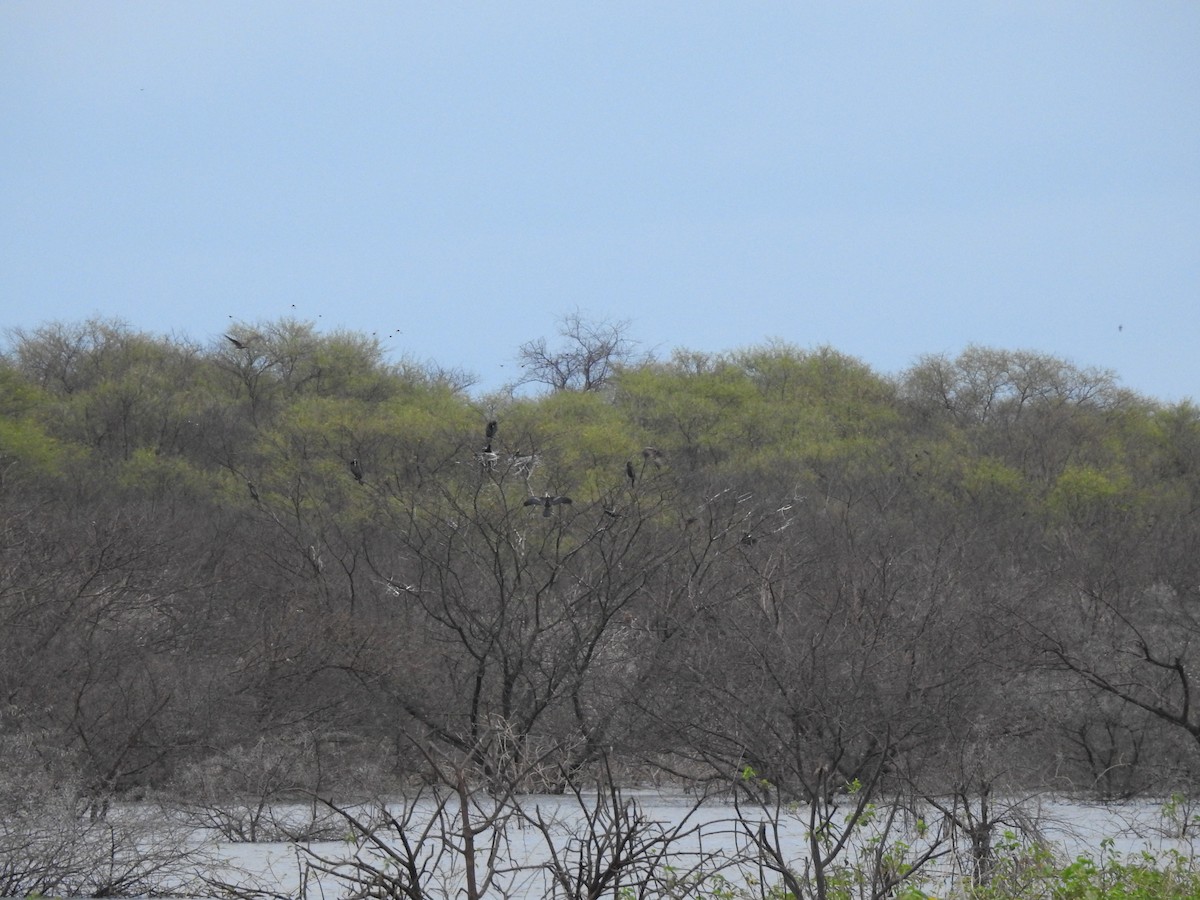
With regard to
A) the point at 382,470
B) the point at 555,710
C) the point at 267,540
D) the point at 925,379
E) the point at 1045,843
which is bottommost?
the point at 1045,843

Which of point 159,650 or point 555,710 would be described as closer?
point 555,710

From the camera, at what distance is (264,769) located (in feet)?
54.3

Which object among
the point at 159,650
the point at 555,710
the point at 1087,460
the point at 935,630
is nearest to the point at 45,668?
the point at 159,650

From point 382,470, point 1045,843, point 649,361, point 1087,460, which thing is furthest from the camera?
point 649,361

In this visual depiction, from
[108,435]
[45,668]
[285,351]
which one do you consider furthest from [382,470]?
[45,668]

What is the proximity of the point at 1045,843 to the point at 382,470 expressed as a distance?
33.4m

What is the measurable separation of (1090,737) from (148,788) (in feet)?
42.3

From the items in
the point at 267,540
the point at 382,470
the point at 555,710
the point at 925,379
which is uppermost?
the point at 925,379

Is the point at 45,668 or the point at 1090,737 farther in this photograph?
the point at 1090,737

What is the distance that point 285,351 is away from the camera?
201ft

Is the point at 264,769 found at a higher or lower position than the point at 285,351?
lower

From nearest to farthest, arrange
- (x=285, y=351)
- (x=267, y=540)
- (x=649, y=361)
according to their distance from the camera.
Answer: (x=267, y=540)
(x=285, y=351)
(x=649, y=361)

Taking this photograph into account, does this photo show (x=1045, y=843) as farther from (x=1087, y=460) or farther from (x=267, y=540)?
(x=1087, y=460)

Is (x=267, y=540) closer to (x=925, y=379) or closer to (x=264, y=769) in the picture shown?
(x=264, y=769)
